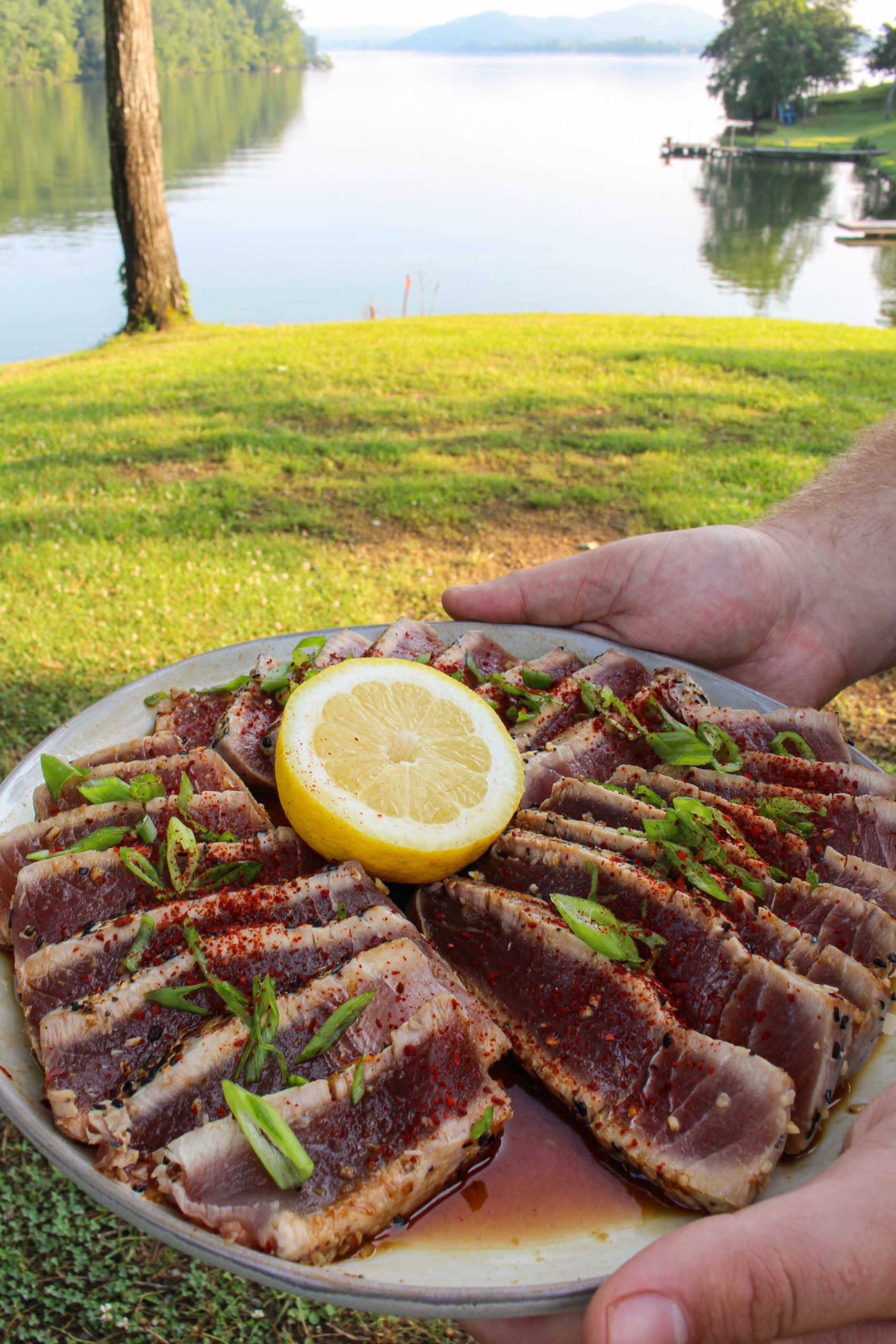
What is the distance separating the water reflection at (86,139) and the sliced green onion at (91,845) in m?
44.4

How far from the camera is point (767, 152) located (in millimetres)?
77438

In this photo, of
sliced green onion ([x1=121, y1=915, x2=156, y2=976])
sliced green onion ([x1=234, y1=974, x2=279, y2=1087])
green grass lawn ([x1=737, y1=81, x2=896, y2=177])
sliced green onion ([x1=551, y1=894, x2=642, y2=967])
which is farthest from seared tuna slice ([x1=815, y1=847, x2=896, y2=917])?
green grass lawn ([x1=737, y1=81, x2=896, y2=177])

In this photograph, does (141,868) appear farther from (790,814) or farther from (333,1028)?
(790,814)

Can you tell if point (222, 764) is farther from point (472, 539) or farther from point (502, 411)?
point (502, 411)

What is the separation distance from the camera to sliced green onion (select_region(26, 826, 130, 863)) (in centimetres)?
313

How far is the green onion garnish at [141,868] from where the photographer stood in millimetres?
3113

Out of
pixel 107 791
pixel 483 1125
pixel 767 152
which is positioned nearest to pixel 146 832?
pixel 107 791

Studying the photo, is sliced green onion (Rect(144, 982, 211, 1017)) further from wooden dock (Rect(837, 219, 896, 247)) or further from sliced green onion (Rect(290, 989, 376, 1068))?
wooden dock (Rect(837, 219, 896, 247))

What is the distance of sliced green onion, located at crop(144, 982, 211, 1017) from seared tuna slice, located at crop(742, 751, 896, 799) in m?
2.43

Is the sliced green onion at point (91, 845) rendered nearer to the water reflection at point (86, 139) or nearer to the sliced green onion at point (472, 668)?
Result: the sliced green onion at point (472, 668)

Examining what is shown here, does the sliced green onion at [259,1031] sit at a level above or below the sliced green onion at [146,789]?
below

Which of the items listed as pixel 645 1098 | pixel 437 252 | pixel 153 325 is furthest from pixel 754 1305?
pixel 437 252

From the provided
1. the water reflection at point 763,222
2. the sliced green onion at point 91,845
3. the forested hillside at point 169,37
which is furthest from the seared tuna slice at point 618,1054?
the forested hillside at point 169,37

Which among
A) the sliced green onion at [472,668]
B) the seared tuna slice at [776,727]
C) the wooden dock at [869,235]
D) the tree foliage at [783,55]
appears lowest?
the seared tuna slice at [776,727]
